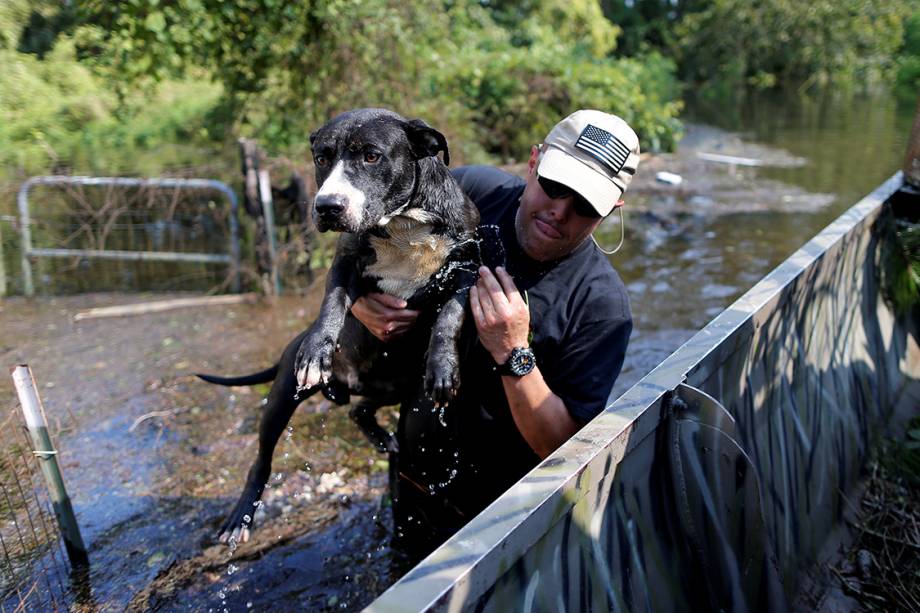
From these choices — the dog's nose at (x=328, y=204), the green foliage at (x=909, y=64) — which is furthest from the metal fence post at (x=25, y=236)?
the green foliage at (x=909, y=64)

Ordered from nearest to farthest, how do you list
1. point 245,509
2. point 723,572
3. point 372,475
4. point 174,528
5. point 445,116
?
point 723,572
point 245,509
point 174,528
point 372,475
point 445,116

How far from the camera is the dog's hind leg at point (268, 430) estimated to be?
10.3 ft

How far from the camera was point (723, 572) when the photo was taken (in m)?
2.38

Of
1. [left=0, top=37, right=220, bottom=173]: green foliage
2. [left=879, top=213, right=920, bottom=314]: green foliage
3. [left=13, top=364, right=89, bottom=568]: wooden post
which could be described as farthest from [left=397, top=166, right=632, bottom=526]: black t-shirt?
[left=0, top=37, right=220, bottom=173]: green foliage

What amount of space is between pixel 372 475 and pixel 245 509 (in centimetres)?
127

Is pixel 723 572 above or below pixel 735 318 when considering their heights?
below

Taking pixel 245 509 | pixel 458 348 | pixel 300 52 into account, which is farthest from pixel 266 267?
pixel 458 348

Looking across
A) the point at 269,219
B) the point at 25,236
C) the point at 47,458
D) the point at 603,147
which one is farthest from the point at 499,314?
the point at 25,236

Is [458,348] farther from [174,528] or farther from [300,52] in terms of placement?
[300,52]

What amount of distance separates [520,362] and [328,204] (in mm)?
949

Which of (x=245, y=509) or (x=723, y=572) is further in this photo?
(x=245, y=509)

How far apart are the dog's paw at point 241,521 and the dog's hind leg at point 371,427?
2.03 feet

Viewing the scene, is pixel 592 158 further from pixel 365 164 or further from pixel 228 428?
pixel 228 428

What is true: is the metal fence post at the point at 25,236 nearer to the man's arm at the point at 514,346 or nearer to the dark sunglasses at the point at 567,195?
the man's arm at the point at 514,346
